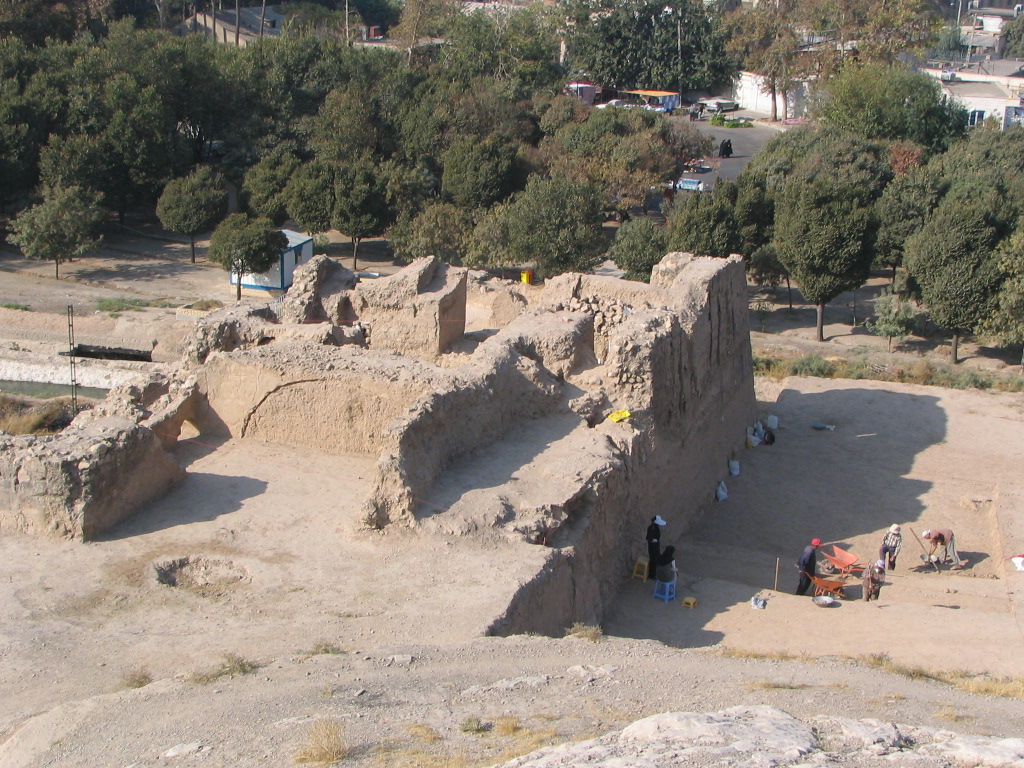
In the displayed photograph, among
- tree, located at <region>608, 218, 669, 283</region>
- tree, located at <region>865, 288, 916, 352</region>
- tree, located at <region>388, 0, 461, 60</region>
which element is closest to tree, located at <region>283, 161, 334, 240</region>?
tree, located at <region>608, 218, 669, 283</region>

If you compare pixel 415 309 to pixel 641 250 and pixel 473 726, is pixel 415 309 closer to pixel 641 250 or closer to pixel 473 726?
pixel 473 726

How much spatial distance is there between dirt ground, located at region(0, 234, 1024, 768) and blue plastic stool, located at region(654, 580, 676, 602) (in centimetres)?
15

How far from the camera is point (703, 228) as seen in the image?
3647cm

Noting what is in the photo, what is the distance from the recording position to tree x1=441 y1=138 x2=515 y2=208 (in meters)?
43.4

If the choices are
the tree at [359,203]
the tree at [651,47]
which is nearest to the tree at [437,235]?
the tree at [359,203]

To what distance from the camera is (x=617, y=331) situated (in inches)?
755

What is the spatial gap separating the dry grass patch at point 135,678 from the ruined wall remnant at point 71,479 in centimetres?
340

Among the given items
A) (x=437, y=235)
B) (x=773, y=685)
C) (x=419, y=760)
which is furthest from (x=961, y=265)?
(x=419, y=760)

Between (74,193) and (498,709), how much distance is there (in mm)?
34538

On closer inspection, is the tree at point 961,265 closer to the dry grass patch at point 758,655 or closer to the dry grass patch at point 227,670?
the dry grass patch at point 758,655

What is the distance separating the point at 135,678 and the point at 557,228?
87.6ft

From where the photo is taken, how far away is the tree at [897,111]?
1972 inches

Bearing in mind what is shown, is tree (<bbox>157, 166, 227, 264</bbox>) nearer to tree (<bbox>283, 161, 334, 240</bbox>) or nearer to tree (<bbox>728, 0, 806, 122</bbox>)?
tree (<bbox>283, 161, 334, 240</bbox>)

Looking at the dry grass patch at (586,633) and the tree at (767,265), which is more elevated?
the tree at (767,265)
